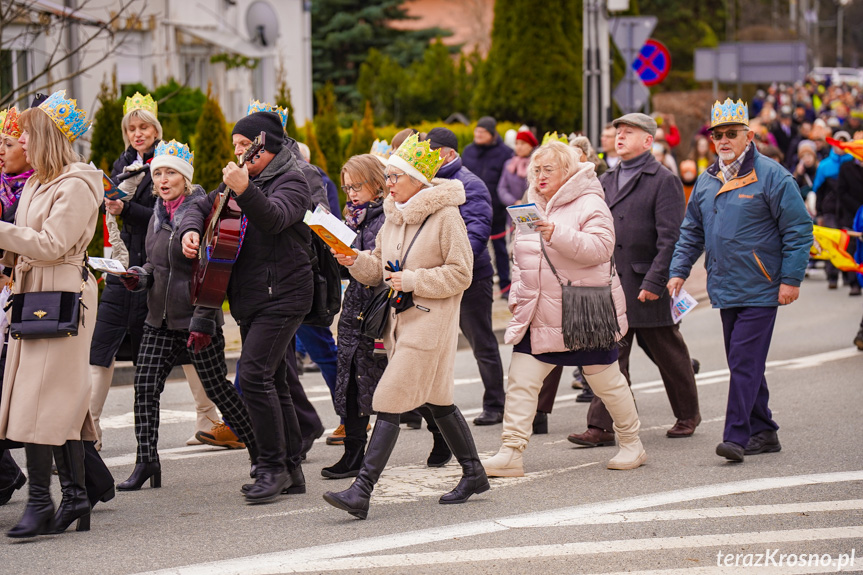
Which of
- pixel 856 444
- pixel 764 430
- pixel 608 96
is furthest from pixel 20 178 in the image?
pixel 608 96

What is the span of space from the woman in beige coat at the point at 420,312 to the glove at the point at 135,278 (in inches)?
54.2

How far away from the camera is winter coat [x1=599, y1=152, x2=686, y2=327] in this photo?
8008 mm

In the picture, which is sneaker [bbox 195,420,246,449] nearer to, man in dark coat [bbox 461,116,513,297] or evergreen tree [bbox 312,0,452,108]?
man in dark coat [bbox 461,116,513,297]

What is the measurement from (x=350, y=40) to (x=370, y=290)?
36.0 m

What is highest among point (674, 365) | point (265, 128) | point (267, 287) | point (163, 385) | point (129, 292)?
point (265, 128)

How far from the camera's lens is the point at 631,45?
56.2 feet

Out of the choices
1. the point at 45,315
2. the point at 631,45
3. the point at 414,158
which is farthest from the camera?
the point at 631,45

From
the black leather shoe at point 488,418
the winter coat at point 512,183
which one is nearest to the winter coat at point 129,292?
the black leather shoe at point 488,418

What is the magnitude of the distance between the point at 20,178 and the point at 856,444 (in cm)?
519

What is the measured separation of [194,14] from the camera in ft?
77.9

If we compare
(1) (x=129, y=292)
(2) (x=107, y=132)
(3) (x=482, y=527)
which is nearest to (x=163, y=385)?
(1) (x=129, y=292)

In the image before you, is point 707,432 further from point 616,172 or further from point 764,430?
point 616,172

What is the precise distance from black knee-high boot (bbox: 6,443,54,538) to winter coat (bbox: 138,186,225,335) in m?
1.23

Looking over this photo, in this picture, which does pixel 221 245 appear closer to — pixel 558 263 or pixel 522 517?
pixel 558 263
